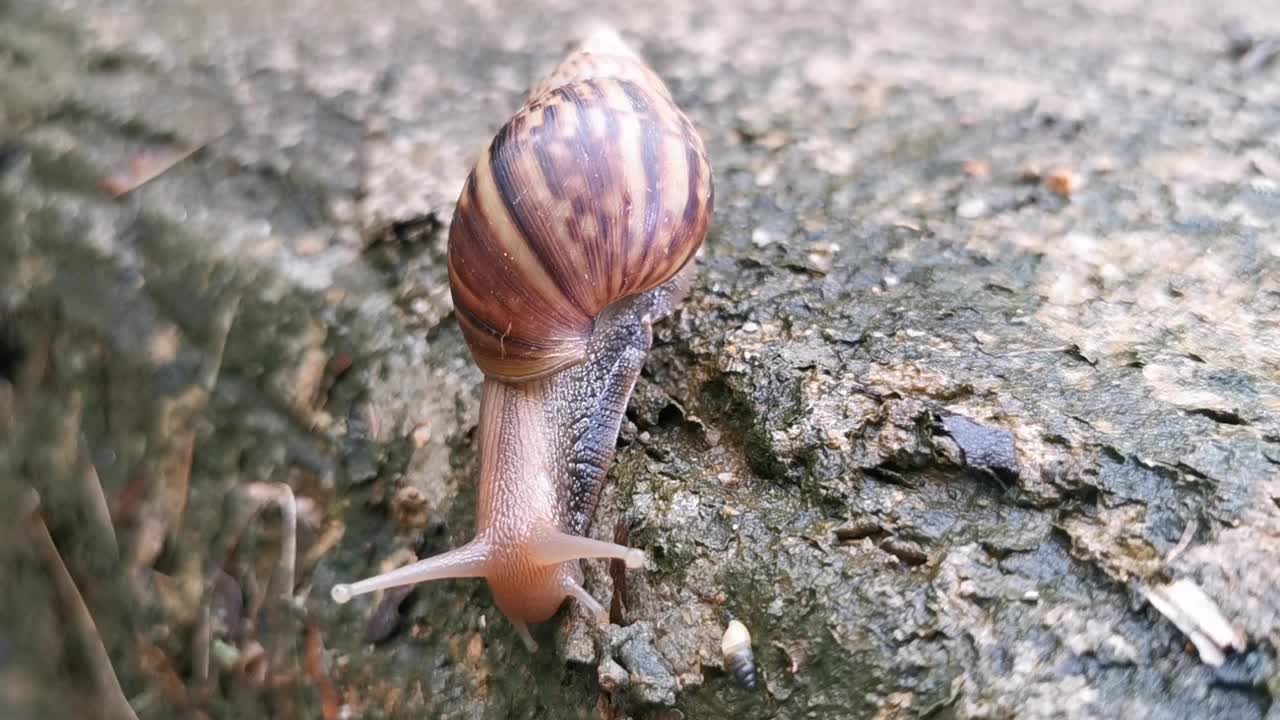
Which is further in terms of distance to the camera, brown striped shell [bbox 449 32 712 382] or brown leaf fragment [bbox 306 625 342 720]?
brown leaf fragment [bbox 306 625 342 720]

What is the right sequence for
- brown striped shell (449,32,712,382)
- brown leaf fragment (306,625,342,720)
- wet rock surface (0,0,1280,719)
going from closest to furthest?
wet rock surface (0,0,1280,719) → brown striped shell (449,32,712,382) → brown leaf fragment (306,625,342,720)

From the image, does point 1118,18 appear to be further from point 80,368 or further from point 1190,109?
point 80,368

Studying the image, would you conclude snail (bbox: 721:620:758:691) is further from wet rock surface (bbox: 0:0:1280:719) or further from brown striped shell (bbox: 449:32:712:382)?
brown striped shell (bbox: 449:32:712:382)

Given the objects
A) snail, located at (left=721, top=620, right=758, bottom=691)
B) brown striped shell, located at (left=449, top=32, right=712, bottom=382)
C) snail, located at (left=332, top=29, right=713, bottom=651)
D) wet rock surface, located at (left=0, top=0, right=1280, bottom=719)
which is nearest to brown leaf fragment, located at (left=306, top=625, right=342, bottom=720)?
wet rock surface, located at (left=0, top=0, right=1280, bottom=719)

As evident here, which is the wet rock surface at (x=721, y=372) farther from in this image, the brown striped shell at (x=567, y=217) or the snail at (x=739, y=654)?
the brown striped shell at (x=567, y=217)

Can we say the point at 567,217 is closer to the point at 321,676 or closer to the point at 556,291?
the point at 556,291
